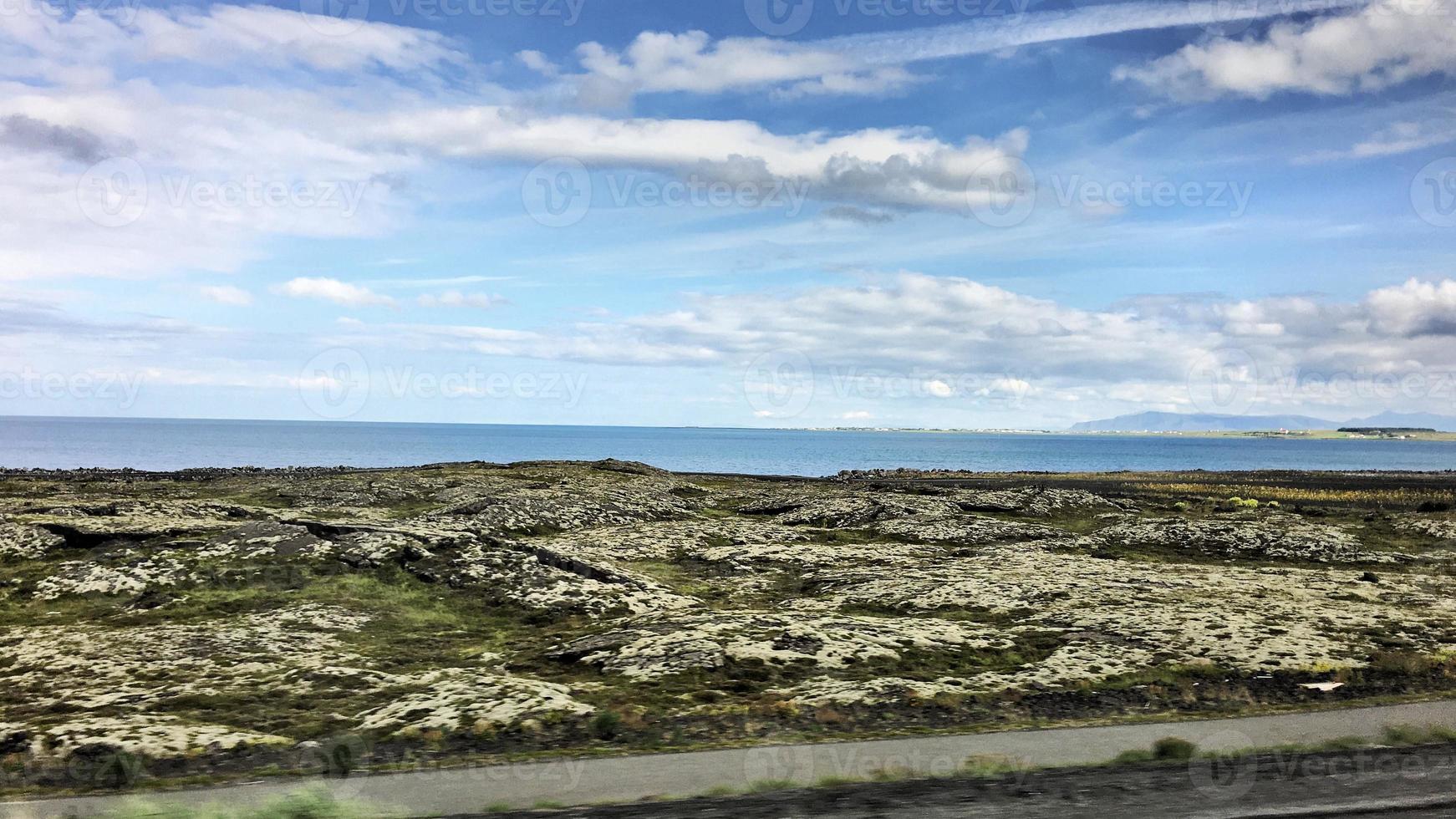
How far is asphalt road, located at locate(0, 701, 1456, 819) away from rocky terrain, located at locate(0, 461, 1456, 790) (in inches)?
50.1

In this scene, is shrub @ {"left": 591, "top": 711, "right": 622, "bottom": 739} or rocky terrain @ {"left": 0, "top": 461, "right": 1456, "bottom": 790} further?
rocky terrain @ {"left": 0, "top": 461, "right": 1456, "bottom": 790}

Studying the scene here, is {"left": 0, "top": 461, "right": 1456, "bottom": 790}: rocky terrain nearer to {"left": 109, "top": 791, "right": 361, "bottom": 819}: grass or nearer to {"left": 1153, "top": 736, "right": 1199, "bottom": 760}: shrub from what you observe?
{"left": 109, "top": 791, "right": 361, "bottom": 819}: grass

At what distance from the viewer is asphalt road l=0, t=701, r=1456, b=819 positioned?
15.3 m

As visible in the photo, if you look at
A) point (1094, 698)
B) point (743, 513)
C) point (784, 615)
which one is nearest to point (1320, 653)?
point (1094, 698)

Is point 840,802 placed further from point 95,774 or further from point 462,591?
point 462,591

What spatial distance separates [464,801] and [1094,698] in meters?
15.9

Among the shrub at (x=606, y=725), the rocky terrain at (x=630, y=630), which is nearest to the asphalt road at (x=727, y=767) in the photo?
the rocky terrain at (x=630, y=630)

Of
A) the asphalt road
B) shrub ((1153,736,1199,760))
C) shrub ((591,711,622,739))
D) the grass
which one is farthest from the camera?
shrub ((591,711,622,739))

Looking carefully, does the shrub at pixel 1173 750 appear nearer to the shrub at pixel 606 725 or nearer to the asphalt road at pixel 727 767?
the asphalt road at pixel 727 767

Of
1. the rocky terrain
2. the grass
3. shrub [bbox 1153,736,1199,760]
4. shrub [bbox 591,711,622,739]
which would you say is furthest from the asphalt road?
shrub [bbox 591,711,622,739]

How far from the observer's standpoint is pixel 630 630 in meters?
28.9

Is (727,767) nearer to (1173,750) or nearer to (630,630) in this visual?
(1173,750)

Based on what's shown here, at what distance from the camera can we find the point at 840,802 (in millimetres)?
15078

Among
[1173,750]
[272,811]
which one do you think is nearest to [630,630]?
[272,811]
